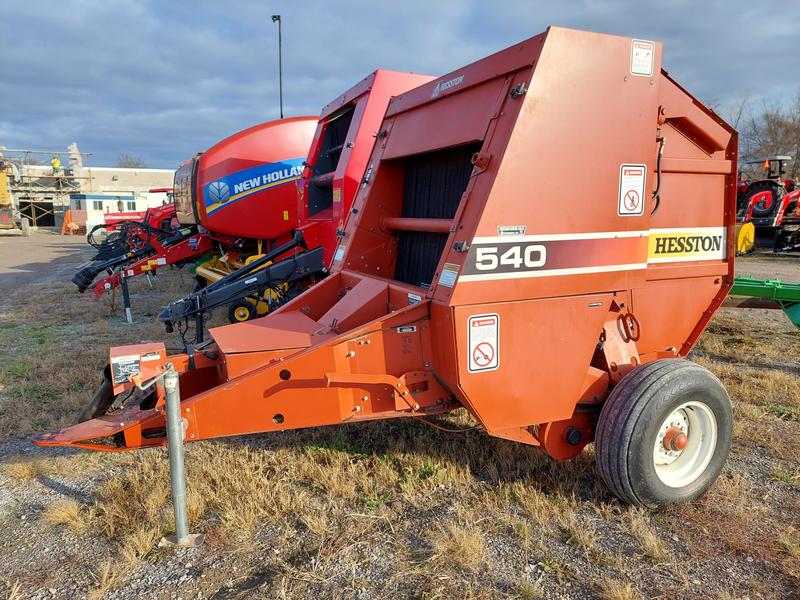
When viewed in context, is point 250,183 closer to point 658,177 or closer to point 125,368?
point 125,368

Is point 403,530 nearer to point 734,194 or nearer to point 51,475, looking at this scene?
point 51,475

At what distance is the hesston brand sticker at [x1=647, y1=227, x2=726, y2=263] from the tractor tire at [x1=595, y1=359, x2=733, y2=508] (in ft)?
1.94

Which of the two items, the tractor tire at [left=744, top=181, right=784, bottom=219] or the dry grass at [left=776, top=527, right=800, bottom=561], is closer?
the dry grass at [left=776, top=527, right=800, bottom=561]

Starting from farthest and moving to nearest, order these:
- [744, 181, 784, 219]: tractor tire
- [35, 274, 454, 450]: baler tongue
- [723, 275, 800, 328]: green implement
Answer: [744, 181, 784, 219]: tractor tire, [723, 275, 800, 328]: green implement, [35, 274, 454, 450]: baler tongue

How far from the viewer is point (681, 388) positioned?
9.50 feet

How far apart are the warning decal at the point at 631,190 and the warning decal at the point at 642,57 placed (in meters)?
0.45

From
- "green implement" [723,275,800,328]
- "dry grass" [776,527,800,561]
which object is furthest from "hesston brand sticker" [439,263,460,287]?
"green implement" [723,275,800,328]

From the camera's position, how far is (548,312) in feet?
9.21

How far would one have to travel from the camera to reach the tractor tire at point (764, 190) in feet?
49.0

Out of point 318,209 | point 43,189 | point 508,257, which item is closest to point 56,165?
point 43,189

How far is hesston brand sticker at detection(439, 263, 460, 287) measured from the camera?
266 centimetres

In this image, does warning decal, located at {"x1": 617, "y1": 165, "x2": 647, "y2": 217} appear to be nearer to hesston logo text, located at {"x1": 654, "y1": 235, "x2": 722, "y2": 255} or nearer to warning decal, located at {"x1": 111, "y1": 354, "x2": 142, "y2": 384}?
hesston logo text, located at {"x1": 654, "y1": 235, "x2": 722, "y2": 255}

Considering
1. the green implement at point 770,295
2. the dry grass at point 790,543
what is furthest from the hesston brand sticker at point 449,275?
the green implement at point 770,295

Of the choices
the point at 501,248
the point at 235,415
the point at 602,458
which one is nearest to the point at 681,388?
the point at 602,458
